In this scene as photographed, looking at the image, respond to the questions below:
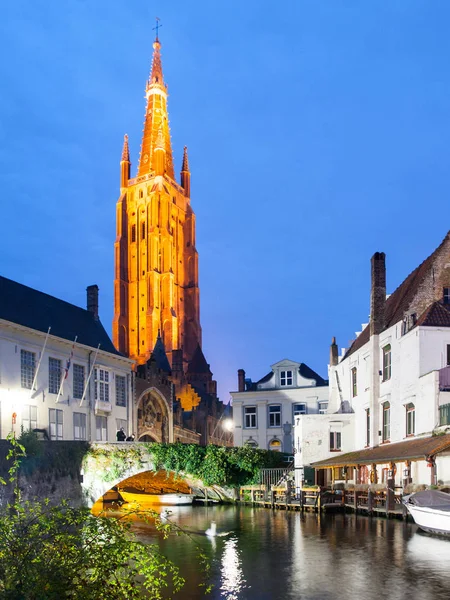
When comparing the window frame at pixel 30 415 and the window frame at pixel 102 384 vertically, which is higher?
the window frame at pixel 102 384

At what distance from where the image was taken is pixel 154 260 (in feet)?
396

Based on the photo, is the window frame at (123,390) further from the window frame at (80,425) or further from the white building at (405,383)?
the white building at (405,383)

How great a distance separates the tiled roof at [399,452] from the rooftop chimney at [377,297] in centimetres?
748

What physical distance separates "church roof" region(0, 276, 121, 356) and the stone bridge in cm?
967

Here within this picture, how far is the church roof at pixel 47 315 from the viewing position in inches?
1954

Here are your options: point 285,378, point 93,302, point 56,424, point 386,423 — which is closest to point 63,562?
point 386,423

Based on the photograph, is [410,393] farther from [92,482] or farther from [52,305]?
[52,305]

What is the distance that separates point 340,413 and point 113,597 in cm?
4181

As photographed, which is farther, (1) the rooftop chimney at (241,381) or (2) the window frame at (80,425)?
(1) the rooftop chimney at (241,381)

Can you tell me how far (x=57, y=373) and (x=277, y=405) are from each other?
26.2m

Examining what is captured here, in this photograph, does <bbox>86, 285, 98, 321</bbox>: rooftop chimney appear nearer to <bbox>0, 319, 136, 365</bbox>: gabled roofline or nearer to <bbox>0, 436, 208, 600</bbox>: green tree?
<bbox>0, 319, 136, 365</bbox>: gabled roofline

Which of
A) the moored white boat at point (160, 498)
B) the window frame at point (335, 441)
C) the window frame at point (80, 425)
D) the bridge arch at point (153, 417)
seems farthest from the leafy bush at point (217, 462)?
the bridge arch at point (153, 417)

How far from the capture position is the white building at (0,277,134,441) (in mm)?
46031

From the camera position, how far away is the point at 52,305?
56.0m
